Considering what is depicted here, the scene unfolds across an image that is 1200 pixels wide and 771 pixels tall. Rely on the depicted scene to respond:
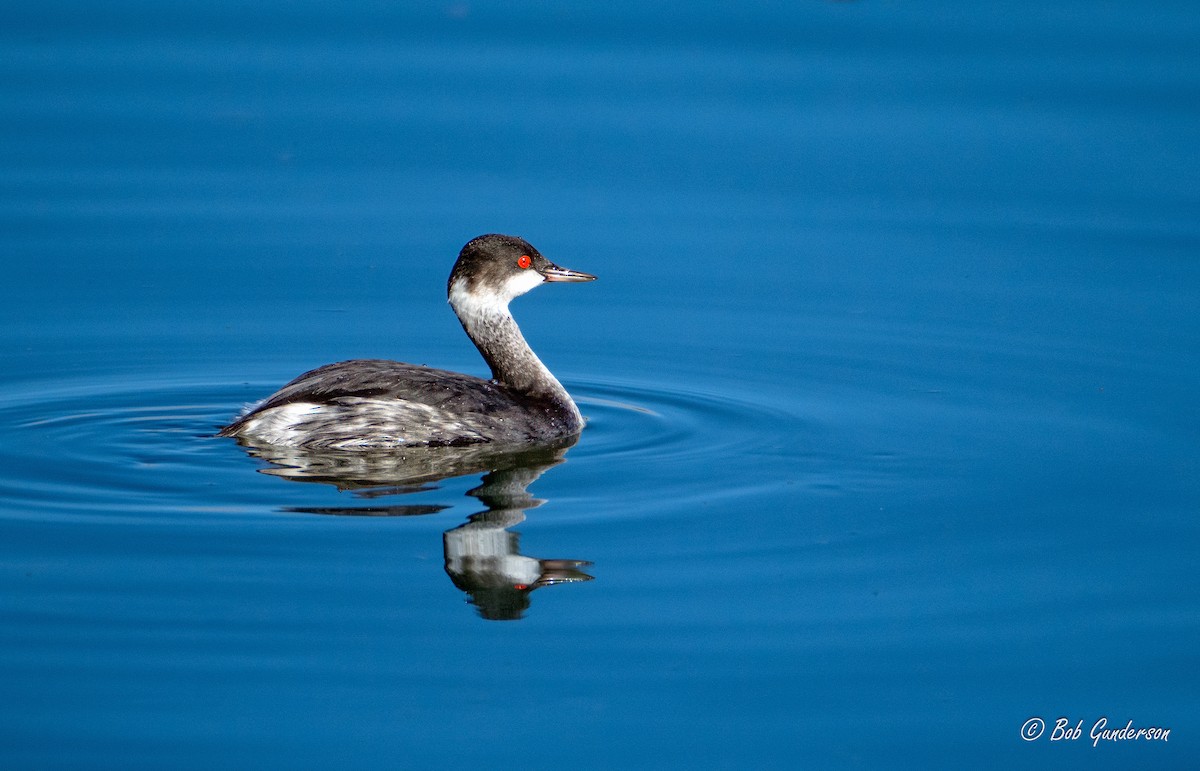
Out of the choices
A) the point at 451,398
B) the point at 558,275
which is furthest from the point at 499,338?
the point at 451,398

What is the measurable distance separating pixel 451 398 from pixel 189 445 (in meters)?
1.30

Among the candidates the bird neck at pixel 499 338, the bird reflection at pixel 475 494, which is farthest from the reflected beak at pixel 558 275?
the bird reflection at pixel 475 494

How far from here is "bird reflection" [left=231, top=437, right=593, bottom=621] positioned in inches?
271

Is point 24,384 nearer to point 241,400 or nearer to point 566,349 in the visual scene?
point 241,400

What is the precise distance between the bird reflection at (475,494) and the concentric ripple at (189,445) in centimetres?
20

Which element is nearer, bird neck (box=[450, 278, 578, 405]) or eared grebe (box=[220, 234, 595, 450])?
eared grebe (box=[220, 234, 595, 450])

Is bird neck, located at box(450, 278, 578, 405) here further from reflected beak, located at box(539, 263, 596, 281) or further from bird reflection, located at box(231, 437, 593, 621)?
bird reflection, located at box(231, 437, 593, 621)

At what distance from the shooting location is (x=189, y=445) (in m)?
8.60

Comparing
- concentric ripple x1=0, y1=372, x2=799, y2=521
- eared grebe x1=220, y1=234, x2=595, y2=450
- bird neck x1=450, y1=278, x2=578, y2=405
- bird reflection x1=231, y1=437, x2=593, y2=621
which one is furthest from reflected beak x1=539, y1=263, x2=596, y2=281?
bird reflection x1=231, y1=437, x2=593, y2=621

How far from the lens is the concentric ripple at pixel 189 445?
7.69 meters

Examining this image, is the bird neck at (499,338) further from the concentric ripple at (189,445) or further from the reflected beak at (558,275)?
the concentric ripple at (189,445)

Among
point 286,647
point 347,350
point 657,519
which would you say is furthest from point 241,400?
point 286,647

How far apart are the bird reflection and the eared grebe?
0.09 meters

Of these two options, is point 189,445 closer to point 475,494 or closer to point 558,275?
point 475,494
